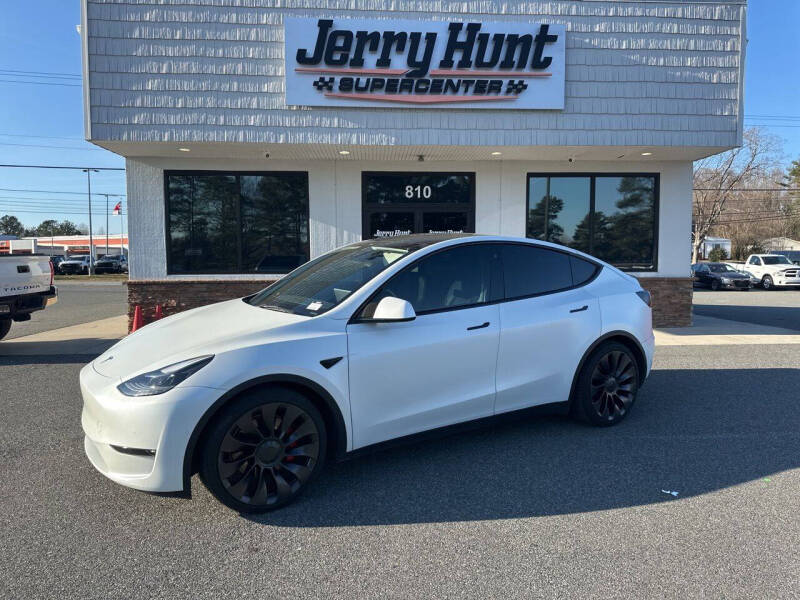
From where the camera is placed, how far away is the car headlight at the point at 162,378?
311cm

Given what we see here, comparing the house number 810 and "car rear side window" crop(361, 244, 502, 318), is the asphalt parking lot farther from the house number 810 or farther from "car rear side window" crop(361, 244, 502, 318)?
"car rear side window" crop(361, 244, 502, 318)

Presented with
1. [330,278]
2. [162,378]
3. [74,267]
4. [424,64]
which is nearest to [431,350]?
[330,278]

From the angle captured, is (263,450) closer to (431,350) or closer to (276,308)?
(276,308)

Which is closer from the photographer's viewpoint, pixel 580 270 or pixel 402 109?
pixel 580 270

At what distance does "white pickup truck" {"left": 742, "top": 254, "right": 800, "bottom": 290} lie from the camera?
2684 centimetres

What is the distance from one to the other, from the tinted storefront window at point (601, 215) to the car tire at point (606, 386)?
6889 millimetres

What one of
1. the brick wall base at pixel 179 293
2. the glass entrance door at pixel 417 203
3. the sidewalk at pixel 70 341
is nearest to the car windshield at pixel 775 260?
the glass entrance door at pixel 417 203

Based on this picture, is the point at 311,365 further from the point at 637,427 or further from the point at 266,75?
the point at 266,75

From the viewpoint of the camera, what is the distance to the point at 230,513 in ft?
11.1

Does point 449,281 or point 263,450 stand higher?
point 449,281

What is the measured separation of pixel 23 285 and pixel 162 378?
699 centimetres

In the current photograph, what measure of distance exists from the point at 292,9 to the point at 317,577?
9.11 m

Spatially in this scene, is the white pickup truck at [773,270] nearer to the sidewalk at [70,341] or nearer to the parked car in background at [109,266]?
→ the sidewalk at [70,341]

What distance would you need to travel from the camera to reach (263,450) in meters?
3.30
